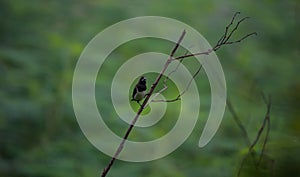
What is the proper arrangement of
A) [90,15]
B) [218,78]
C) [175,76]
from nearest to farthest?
[218,78]
[175,76]
[90,15]

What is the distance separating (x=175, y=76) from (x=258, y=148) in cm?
60

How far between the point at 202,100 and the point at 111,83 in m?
0.38

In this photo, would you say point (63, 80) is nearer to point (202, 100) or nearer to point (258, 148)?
point (202, 100)

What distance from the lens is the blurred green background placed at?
1.77 metres

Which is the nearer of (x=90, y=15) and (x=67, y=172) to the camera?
(x=67, y=172)

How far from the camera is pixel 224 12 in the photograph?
252cm

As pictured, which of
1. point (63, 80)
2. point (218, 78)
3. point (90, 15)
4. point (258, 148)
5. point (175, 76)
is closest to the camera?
point (218, 78)

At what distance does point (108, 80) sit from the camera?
6.89 ft

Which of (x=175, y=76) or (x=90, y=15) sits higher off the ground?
(x=90, y=15)

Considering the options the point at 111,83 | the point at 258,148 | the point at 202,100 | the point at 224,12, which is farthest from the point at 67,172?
the point at 224,12

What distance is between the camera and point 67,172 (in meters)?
1.73

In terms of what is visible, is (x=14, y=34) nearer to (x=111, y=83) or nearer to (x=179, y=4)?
(x=111, y=83)

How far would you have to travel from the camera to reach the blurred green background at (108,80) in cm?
177

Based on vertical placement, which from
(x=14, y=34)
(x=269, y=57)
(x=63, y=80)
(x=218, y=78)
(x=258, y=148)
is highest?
(x=14, y=34)
